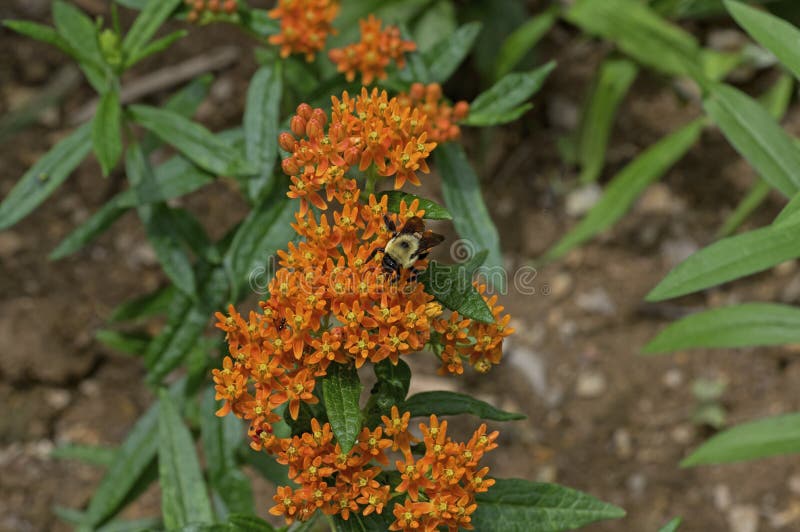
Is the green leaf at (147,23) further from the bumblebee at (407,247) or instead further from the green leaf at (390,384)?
the green leaf at (390,384)

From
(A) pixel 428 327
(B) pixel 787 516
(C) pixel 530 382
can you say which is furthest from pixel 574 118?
(A) pixel 428 327

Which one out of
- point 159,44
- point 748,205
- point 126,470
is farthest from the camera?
point 748,205

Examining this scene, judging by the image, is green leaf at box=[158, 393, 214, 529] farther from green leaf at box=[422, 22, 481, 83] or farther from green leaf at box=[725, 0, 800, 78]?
green leaf at box=[725, 0, 800, 78]

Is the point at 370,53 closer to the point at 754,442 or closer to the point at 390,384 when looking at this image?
the point at 390,384

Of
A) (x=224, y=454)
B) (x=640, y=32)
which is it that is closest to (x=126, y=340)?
(x=224, y=454)

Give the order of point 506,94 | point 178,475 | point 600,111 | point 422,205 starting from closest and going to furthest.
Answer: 1. point 422,205
2. point 178,475
3. point 506,94
4. point 600,111

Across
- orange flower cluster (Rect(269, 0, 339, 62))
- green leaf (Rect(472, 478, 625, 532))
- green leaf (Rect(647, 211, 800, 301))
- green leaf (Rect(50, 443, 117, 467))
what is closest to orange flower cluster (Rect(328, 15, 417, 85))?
orange flower cluster (Rect(269, 0, 339, 62))

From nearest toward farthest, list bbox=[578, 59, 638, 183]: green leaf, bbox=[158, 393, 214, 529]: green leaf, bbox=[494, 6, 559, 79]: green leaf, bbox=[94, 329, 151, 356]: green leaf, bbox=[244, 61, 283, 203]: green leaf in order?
1. bbox=[158, 393, 214, 529]: green leaf
2. bbox=[244, 61, 283, 203]: green leaf
3. bbox=[94, 329, 151, 356]: green leaf
4. bbox=[494, 6, 559, 79]: green leaf
5. bbox=[578, 59, 638, 183]: green leaf
